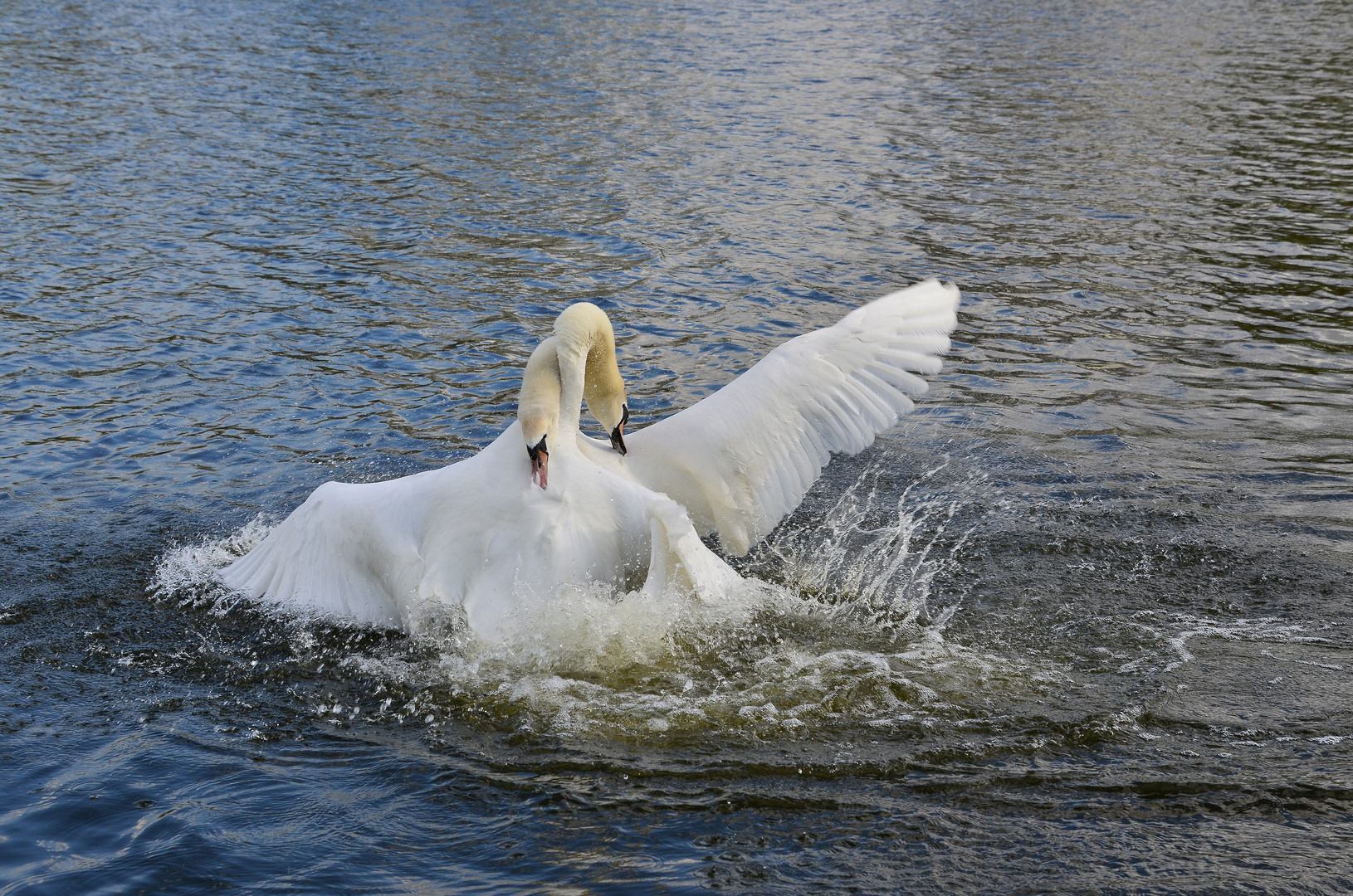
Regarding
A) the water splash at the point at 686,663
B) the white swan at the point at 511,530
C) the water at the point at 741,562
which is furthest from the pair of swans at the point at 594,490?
the water at the point at 741,562

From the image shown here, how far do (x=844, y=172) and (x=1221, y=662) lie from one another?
13.1 metres

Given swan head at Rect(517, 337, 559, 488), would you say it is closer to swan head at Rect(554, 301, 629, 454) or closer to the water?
swan head at Rect(554, 301, 629, 454)

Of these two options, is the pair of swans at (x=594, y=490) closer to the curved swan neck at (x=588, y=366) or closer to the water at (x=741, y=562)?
the curved swan neck at (x=588, y=366)

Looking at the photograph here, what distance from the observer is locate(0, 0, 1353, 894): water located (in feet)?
15.3

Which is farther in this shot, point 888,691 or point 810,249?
point 810,249

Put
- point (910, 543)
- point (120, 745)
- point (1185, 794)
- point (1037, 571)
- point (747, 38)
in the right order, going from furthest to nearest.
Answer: point (747, 38) → point (910, 543) → point (1037, 571) → point (120, 745) → point (1185, 794)

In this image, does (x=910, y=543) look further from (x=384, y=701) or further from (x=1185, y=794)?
(x=384, y=701)

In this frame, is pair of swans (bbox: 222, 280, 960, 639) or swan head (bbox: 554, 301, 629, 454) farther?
swan head (bbox: 554, 301, 629, 454)

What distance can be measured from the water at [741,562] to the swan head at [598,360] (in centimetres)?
117

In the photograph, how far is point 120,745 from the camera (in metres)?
5.21

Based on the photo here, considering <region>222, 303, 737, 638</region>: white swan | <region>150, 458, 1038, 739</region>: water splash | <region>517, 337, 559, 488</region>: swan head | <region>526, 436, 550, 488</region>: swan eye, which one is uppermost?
<region>517, 337, 559, 488</region>: swan head

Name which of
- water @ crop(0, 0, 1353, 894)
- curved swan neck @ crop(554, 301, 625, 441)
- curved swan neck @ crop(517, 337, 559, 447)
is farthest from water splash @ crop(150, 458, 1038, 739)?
curved swan neck @ crop(554, 301, 625, 441)

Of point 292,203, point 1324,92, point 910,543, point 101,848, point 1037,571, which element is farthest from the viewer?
point 1324,92

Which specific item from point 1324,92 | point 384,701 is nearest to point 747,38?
point 1324,92
